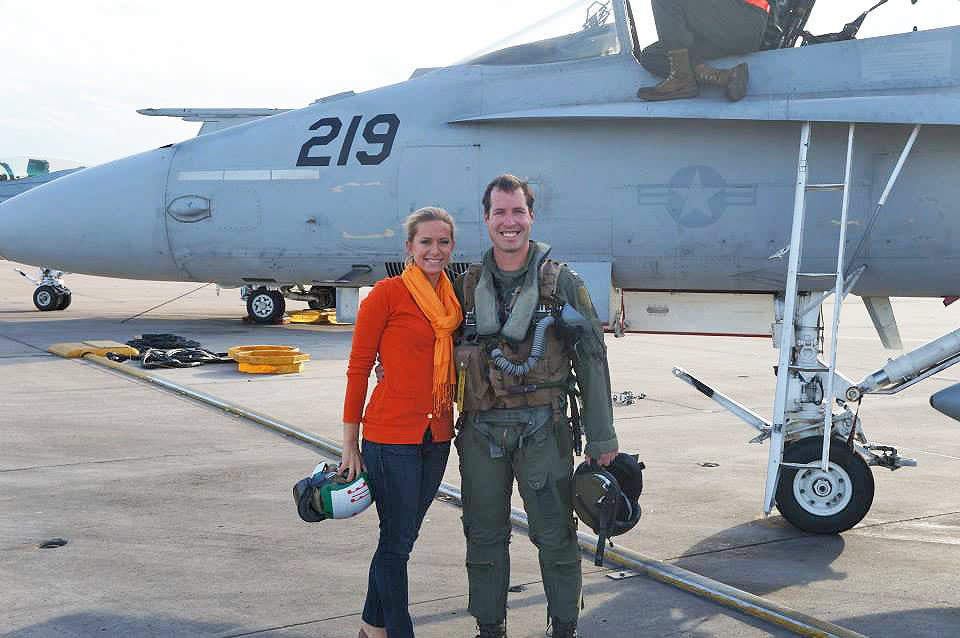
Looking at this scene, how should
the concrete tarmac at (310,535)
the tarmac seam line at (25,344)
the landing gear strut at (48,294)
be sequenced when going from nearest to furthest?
1. the concrete tarmac at (310,535)
2. the tarmac seam line at (25,344)
3. the landing gear strut at (48,294)

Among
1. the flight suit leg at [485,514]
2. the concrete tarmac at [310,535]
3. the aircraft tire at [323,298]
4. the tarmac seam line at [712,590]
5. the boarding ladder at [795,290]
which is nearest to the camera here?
the flight suit leg at [485,514]

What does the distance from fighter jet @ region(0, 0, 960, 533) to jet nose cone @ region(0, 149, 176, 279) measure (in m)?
0.05

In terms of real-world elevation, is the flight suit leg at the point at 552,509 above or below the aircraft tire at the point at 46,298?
below

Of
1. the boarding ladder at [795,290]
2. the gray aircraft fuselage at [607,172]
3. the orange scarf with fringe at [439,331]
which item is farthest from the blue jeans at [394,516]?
the gray aircraft fuselage at [607,172]

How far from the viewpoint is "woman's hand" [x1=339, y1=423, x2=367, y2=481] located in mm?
3959

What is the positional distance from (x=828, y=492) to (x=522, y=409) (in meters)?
2.78

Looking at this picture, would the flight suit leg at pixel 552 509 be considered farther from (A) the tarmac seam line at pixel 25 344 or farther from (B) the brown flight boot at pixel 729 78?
(A) the tarmac seam line at pixel 25 344

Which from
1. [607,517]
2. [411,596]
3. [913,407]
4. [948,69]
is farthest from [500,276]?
[913,407]

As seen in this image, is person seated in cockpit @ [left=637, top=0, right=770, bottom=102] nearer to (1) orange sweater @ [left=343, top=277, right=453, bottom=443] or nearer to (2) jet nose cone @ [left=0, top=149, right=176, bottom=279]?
(1) orange sweater @ [left=343, top=277, right=453, bottom=443]

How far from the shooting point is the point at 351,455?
3.96 m

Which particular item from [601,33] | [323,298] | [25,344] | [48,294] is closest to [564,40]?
[601,33]

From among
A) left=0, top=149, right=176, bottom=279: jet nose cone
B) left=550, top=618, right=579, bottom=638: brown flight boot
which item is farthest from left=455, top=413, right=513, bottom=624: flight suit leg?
left=0, top=149, right=176, bottom=279: jet nose cone

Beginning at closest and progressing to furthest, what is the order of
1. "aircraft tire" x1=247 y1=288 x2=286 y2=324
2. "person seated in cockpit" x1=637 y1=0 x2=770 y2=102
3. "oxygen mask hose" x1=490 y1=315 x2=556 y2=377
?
"oxygen mask hose" x1=490 y1=315 x2=556 y2=377
"person seated in cockpit" x1=637 y1=0 x2=770 y2=102
"aircraft tire" x1=247 y1=288 x2=286 y2=324

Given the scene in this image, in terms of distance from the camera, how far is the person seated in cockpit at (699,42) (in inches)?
238
